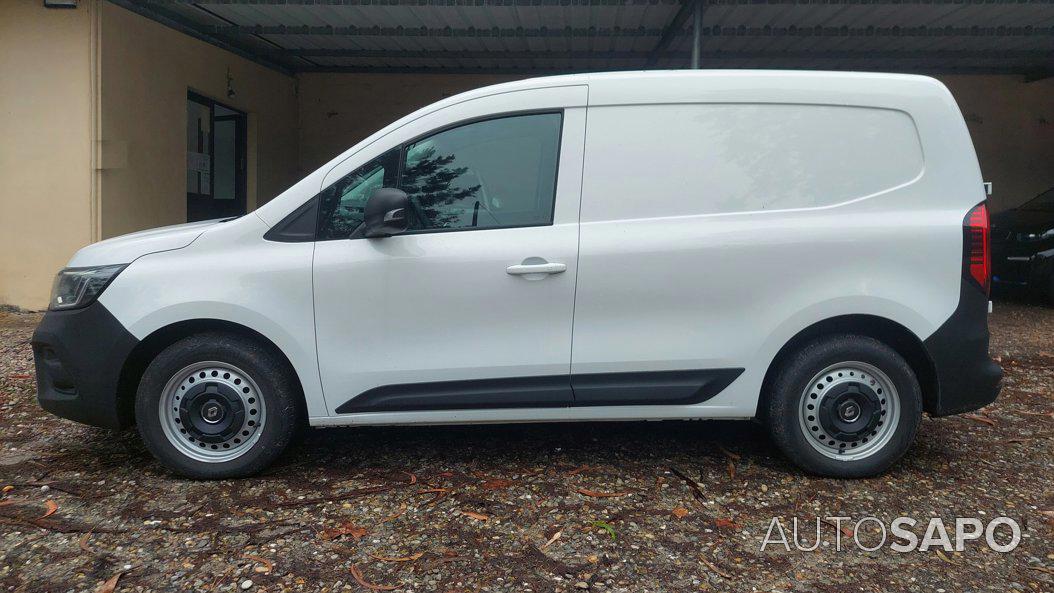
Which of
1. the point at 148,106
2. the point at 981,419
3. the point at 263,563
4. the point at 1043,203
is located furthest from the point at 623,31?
the point at 263,563

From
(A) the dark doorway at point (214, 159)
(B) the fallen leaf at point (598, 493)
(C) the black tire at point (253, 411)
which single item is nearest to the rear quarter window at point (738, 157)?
(B) the fallen leaf at point (598, 493)

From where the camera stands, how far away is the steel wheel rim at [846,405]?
11.8 ft

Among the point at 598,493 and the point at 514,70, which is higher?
the point at 514,70

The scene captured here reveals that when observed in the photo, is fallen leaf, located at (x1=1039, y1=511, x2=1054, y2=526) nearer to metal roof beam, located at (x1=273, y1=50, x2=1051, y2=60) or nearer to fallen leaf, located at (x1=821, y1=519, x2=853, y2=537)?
fallen leaf, located at (x1=821, y1=519, x2=853, y2=537)

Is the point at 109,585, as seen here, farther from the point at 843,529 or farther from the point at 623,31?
the point at 623,31

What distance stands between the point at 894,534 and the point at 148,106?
9.05 meters

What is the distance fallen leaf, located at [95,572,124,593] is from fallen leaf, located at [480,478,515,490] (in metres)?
1.55

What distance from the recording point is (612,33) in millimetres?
9953

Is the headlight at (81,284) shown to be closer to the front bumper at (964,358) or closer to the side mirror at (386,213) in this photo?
the side mirror at (386,213)

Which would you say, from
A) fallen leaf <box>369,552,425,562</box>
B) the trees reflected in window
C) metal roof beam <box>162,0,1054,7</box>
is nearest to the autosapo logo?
fallen leaf <box>369,552,425,562</box>

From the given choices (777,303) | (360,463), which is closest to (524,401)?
(360,463)

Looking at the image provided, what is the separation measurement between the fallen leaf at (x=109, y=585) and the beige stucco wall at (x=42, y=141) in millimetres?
6643

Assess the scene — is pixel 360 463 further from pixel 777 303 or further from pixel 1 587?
pixel 777 303

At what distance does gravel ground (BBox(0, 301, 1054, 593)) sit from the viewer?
9.10 feet
